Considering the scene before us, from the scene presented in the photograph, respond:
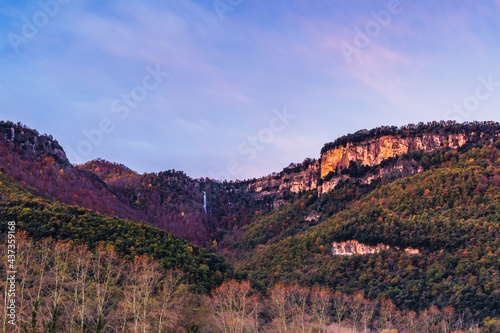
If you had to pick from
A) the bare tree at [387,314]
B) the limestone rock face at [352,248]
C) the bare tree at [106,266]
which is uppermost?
the limestone rock face at [352,248]

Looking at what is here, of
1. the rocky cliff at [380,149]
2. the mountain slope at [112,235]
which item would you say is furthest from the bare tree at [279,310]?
the rocky cliff at [380,149]

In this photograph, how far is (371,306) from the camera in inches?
Answer: 2744

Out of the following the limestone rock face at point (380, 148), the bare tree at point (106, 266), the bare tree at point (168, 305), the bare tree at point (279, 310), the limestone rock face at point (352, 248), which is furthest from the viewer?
the limestone rock face at point (380, 148)

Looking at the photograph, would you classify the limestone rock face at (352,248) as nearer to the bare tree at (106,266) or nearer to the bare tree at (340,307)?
the bare tree at (340,307)

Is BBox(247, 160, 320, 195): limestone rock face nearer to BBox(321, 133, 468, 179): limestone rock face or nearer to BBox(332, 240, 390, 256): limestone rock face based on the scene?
BBox(321, 133, 468, 179): limestone rock face

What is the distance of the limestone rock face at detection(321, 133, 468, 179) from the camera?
4900 inches

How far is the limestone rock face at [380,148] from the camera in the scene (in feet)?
408

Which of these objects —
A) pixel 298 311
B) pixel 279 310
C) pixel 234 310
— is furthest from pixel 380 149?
pixel 234 310

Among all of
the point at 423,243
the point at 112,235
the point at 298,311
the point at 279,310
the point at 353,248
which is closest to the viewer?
the point at 279,310

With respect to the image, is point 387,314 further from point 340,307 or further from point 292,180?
point 292,180

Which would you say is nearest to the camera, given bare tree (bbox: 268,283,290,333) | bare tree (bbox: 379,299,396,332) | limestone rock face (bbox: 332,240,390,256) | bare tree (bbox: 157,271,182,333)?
bare tree (bbox: 157,271,182,333)

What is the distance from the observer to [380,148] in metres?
138

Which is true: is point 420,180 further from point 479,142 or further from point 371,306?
point 371,306

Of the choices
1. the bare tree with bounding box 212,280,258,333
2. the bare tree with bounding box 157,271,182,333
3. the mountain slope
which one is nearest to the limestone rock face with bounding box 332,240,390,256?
the mountain slope
